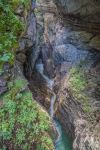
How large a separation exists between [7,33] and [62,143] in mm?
4005

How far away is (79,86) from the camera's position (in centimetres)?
984

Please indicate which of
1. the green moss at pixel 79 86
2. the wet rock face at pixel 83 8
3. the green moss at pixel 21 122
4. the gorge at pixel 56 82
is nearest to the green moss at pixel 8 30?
the gorge at pixel 56 82

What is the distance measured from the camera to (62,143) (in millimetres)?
9133

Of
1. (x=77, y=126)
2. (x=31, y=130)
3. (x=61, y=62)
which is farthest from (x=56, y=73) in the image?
(x=31, y=130)

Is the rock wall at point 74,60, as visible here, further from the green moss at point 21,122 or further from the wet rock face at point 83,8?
the green moss at point 21,122

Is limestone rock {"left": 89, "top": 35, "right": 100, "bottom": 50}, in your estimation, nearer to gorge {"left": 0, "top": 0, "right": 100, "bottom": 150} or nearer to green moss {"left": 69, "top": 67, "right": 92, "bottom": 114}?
gorge {"left": 0, "top": 0, "right": 100, "bottom": 150}

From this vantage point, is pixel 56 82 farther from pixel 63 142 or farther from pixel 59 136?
pixel 63 142

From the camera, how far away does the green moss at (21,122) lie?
7.10 metres

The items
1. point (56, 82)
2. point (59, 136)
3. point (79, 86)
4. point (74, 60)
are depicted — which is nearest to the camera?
point (59, 136)

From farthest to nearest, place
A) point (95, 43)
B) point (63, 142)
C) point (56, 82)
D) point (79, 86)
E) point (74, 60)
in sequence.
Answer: point (56, 82) → point (74, 60) → point (95, 43) → point (79, 86) → point (63, 142)

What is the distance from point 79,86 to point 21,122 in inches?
125

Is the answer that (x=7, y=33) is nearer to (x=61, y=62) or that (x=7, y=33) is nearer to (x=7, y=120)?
(x=7, y=120)

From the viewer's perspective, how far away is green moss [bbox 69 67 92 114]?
8.90 metres

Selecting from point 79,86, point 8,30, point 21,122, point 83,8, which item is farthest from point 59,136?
point 83,8
